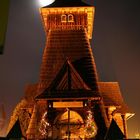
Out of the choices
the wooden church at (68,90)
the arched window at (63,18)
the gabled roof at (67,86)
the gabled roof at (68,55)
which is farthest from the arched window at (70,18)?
the gabled roof at (67,86)

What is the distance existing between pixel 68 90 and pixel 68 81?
0.68 metres

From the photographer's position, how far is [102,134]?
49.0ft

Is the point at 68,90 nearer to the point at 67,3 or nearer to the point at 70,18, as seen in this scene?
the point at 70,18

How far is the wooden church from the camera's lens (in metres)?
14.9

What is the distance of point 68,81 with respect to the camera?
15758mm

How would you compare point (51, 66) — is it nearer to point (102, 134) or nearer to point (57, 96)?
point (57, 96)

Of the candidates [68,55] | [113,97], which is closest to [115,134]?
[68,55]

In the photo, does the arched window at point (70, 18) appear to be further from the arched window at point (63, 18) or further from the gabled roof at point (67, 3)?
the gabled roof at point (67, 3)

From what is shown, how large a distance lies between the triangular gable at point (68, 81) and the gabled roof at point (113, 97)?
5794 mm

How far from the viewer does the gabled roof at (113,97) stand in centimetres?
2098

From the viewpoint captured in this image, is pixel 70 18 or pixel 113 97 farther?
pixel 113 97

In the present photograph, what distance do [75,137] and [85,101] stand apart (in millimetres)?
2396

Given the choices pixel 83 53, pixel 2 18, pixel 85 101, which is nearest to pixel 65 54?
pixel 83 53

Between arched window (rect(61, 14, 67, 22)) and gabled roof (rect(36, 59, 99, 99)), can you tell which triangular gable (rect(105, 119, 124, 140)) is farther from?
arched window (rect(61, 14, 67, 22))
